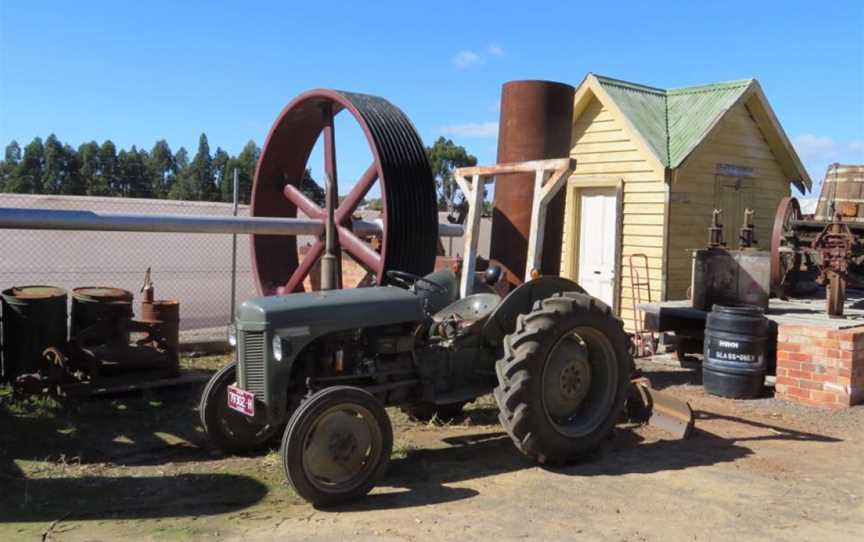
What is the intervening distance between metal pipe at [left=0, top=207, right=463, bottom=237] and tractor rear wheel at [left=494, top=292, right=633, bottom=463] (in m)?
2.79

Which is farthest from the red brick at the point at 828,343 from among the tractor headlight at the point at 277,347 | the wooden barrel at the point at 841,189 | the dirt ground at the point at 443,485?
the wooden barrel at the point at 841,189

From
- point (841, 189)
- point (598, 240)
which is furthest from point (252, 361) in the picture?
point (841, 189)

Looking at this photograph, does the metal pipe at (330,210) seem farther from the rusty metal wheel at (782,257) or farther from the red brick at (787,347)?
the rusty metal wheel at (782,257)

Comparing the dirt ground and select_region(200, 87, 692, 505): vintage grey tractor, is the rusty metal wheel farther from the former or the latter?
select_region(200, 87, 692, 505): vintage grey tractor

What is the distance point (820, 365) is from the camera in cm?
726

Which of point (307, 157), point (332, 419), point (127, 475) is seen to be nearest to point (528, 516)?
point (332, 419)

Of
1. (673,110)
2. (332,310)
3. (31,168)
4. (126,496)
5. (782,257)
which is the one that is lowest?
(126,496)

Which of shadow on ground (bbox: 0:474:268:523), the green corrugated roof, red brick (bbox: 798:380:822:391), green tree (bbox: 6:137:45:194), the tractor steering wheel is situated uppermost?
green tree (bbox: 6:137:45:194)

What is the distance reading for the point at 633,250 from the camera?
1140 cm

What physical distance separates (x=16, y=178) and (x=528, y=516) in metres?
40.9

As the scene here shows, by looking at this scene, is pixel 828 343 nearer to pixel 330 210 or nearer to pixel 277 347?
pixel 330 210

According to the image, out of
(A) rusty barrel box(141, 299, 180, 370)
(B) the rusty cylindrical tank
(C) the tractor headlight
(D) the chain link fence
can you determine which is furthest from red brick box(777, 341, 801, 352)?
(D) the chain link fence

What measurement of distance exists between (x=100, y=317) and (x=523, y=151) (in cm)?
431

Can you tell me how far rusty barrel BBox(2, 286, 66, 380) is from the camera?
662cm
